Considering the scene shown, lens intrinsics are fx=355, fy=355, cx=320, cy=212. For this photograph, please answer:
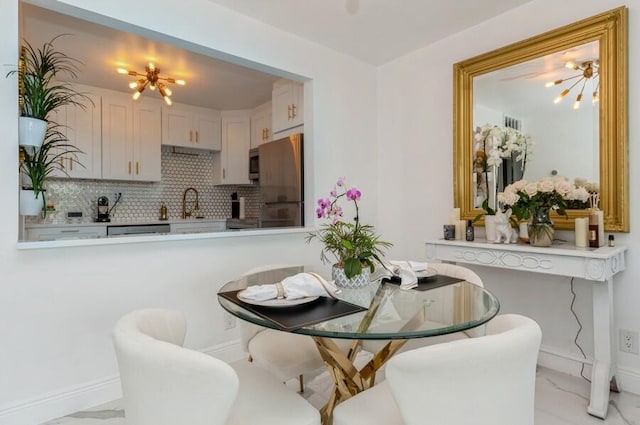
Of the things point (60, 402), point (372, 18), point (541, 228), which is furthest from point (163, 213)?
point (541, 228)

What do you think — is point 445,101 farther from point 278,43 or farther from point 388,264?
point 388,264

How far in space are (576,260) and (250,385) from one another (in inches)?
70.1

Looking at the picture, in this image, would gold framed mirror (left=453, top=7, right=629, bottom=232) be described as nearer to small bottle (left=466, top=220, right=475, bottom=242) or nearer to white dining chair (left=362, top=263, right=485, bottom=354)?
small bottle (left=466, top=220, right=475, bottom=242)

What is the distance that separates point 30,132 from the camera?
5.73ft

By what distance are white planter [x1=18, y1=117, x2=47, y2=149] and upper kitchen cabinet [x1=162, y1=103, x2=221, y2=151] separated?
2950 mm

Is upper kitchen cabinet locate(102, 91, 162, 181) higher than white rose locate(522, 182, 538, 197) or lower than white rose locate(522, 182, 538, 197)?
higher

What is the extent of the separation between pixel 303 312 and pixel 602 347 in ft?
5.81

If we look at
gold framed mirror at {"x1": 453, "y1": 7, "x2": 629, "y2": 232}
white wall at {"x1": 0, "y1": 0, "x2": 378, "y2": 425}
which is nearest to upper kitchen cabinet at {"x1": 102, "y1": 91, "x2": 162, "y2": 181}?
white wall at {"x1": 0, "y1": 0, "x2": 378, "y2": 425}

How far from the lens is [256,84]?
3.98m

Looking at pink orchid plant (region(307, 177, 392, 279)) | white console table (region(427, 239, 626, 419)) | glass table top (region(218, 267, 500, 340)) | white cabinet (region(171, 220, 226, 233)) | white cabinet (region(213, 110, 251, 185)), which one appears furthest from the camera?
white cabinet (region(213, 110, 251, 185))

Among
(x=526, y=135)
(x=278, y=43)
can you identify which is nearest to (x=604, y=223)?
(x=526, y=135)

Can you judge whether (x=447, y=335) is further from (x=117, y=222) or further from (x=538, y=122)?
(x=117, y=222)

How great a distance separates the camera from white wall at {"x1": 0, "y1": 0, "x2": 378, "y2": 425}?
1771 mm

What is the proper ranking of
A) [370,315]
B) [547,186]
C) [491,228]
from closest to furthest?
1. [370,315]
2. [547,186]
3. [491,228]
